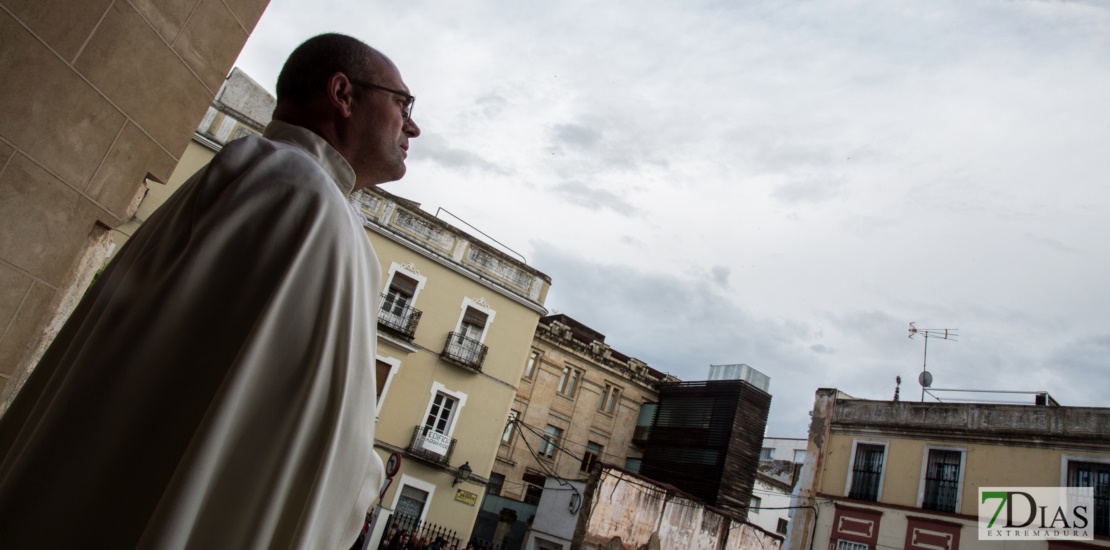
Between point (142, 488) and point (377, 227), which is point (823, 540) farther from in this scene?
point (142, 488)

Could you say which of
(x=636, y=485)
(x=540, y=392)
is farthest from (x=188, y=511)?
(x=540, y=392)

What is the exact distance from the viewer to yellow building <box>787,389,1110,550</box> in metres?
15.9

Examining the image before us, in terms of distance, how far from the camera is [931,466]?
18031 millimetres

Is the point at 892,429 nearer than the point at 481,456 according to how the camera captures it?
Yes

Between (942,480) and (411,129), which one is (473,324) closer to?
(942,480)

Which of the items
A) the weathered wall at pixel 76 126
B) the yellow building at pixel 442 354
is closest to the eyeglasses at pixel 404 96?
the weathered wall at pixel 76 126

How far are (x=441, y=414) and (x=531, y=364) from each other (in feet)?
21.7

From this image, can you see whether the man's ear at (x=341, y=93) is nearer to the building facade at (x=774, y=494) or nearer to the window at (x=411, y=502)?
the window at (x=411, y=502)

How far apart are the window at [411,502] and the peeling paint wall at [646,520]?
4752 mm

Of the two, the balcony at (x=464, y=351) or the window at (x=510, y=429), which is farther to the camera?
the window at (x=510, y=429)

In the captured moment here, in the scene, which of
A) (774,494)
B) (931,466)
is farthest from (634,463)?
(931,466)

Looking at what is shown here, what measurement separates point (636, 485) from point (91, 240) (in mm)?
17192

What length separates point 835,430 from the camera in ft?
66.2

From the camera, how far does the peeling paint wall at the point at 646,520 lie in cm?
1730
